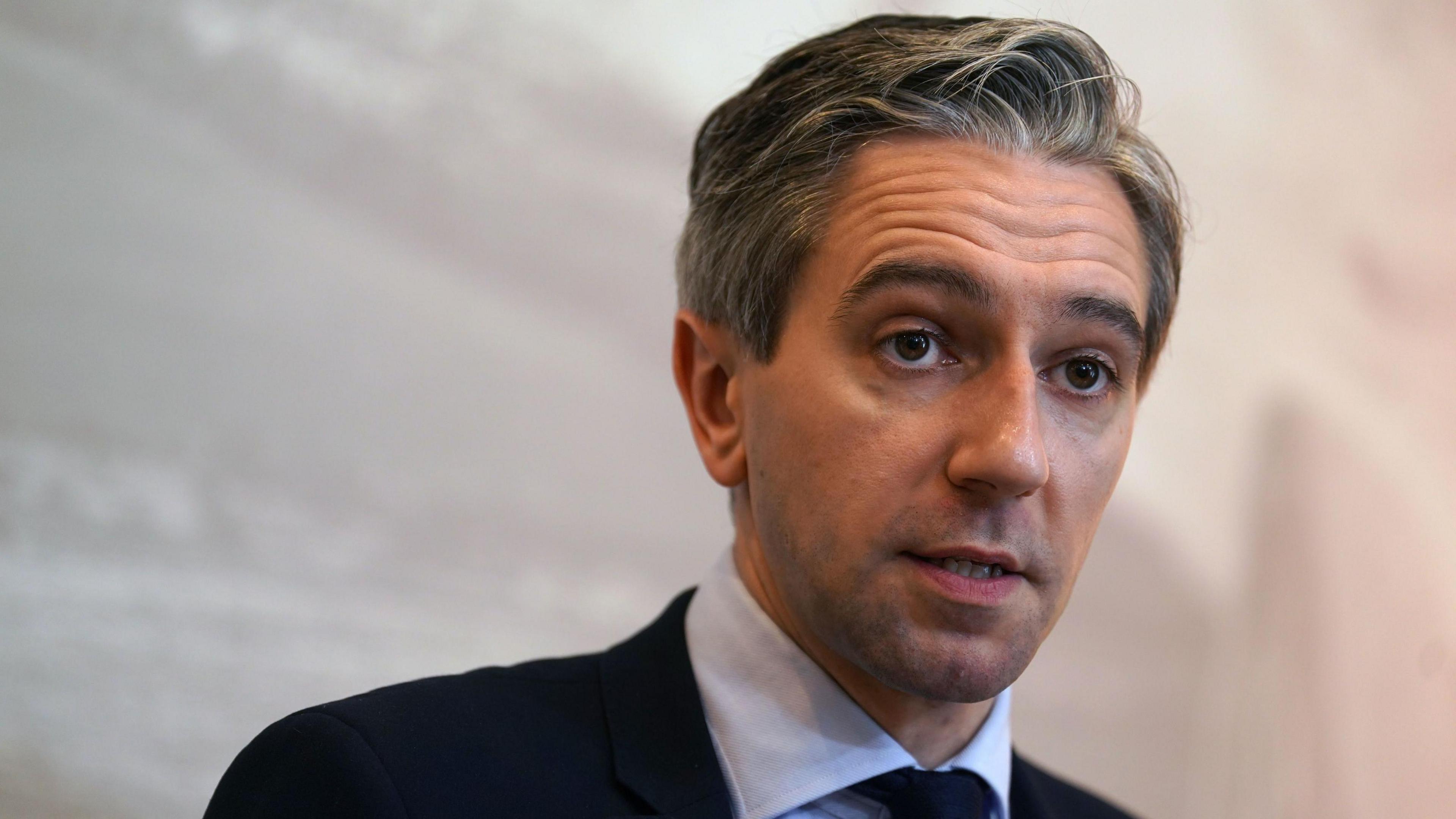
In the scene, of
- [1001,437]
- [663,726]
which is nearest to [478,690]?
[663,726]

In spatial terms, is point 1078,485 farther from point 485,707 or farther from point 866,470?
point 485,707

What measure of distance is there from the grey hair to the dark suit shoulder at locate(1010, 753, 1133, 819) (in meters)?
0.76

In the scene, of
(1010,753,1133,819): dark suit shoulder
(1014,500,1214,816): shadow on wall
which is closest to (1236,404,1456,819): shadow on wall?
(1014,500,1214,816): shadow on wall

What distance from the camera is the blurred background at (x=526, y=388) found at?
2.11 metres

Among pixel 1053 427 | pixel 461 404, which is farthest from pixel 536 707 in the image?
pixel 461 404

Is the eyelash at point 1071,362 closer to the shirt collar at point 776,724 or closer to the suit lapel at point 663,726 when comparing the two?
the shirt collar at point 776,724

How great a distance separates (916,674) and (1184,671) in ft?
6.16

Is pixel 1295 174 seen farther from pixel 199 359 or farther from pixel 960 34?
pixel 199 359

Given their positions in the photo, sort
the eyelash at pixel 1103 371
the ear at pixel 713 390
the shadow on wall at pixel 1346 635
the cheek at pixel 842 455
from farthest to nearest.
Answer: the shadow on wall at pixel 1346 635 → the ear at pixel 713 390 → the eyelash at pixel 1103 371 → the cheek at pixel 842 455

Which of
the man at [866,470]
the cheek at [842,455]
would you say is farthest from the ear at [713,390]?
the cheek at [842,455]

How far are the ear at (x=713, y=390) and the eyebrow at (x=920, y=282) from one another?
231 mm

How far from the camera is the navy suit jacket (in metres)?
1.43

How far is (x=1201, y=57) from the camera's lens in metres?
3.10

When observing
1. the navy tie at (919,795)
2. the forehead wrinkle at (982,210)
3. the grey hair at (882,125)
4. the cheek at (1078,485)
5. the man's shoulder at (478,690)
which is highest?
the grey hair at (882,125)
